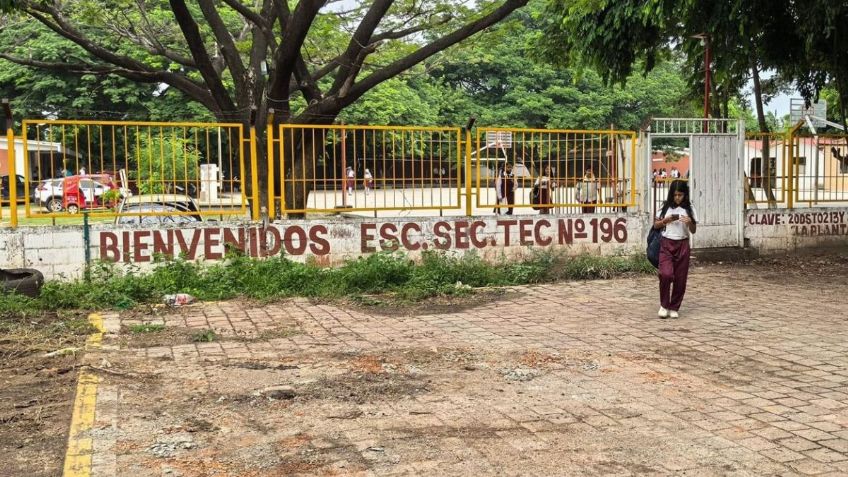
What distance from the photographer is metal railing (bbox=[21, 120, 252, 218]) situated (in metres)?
10.4

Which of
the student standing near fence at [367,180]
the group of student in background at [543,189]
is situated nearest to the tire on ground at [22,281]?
the student standing near fence at [367,180]

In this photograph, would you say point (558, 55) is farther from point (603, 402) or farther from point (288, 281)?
point (603, 402)

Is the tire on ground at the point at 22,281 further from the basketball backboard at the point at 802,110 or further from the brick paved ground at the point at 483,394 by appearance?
the basketball backboard at the point at 802,110

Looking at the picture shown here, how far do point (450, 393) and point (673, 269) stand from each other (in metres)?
4.19

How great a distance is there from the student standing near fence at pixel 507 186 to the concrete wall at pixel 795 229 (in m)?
4.56

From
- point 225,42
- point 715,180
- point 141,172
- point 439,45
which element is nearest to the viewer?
point 141,172

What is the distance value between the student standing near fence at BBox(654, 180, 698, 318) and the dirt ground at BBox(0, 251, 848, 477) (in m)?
0.30

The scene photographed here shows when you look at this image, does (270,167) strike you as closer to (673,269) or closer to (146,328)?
(146,328)

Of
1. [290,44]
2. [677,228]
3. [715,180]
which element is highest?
[290,44]

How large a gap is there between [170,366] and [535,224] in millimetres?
7153

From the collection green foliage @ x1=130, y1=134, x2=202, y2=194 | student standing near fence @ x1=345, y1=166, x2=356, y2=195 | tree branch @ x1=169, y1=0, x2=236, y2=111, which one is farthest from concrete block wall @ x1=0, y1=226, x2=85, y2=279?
tree branch @ x1=169, y1=0, x2=236, y2=111

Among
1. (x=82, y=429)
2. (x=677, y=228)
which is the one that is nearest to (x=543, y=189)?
(x=677, y=228)

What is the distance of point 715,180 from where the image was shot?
45.0ft

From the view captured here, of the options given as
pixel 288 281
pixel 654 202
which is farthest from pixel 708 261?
pixel 288 281
